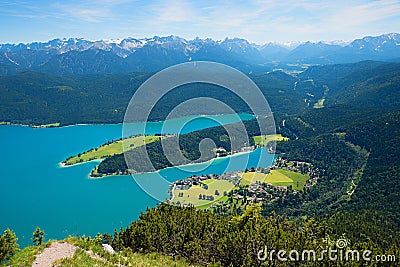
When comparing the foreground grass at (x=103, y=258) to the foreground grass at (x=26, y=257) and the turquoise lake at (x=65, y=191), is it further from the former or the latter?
the turquoise lake at (x=65, y=191)

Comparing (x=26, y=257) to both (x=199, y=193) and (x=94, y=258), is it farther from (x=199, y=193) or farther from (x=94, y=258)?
(x=199, y=193)

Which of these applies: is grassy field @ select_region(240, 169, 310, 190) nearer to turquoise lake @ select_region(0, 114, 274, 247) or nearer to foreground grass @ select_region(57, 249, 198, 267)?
turquoise lake @ select_region(0, 114, 274, 247)

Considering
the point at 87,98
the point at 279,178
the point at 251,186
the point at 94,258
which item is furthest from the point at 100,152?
the point at 87,98

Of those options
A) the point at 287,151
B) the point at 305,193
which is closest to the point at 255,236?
the point at 305,193

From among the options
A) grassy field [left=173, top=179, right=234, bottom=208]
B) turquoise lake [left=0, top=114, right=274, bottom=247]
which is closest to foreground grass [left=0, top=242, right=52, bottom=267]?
turquoise lake [left=0, top=114, right=274, bottom=247]

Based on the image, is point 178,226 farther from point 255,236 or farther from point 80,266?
point 80,266

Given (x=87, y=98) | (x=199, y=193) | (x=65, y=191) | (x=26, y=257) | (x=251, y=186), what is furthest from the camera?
(x=87, y=98)
